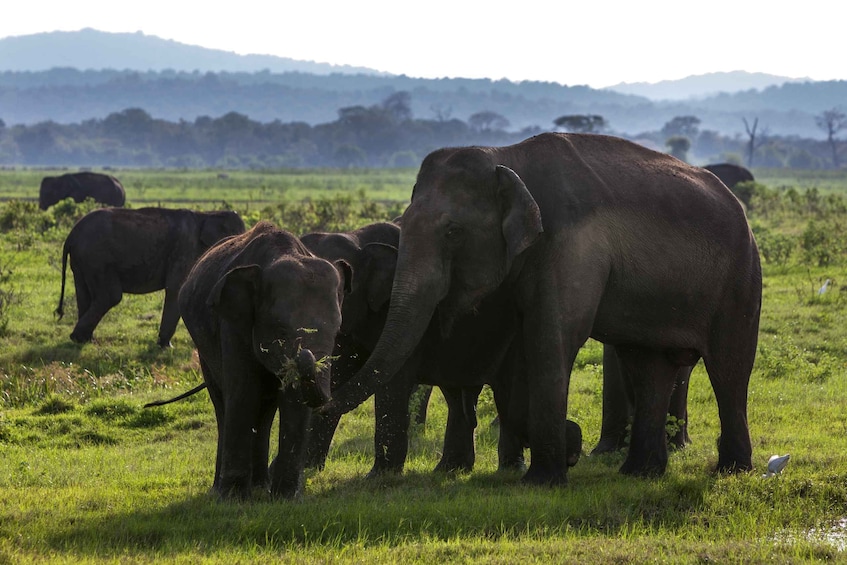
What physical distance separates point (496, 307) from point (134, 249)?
9.41 metres

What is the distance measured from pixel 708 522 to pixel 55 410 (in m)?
7.04

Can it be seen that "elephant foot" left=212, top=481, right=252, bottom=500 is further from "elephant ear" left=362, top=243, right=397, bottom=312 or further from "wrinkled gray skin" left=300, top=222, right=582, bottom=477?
"elephant ear" left=362, top=243, right=397, bottom=312

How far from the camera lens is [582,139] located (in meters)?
8.84

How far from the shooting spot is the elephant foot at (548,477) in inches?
326

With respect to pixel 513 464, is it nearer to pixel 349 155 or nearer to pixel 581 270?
pixel 581 270

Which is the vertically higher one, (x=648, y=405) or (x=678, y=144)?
(x=678, y=144)

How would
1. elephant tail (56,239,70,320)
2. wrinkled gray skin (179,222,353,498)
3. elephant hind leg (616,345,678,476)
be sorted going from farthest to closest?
elephant tail (56,239,70,320) → elephant hind leg (616,345,678,476) → wrinkled gray skin (179,222,353,498)

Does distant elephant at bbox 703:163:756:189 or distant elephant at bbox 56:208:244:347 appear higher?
distant elephant at bbox 703:163:756:189

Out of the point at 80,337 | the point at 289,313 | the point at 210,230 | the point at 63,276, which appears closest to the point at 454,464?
the point at 289,313

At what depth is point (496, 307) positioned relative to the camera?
8750 mm

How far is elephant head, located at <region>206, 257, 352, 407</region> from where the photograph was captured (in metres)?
7.09

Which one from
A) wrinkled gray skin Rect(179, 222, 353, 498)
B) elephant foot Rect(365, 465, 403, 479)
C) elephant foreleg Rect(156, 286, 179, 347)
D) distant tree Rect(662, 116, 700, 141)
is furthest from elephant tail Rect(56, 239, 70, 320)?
distant tree Rect(662, 116, 700, 141)

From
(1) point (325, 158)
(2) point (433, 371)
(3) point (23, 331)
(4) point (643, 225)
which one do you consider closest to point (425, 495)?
(2) point (433, 371)

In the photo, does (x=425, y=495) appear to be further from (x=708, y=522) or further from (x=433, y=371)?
(x=708, y=522)
